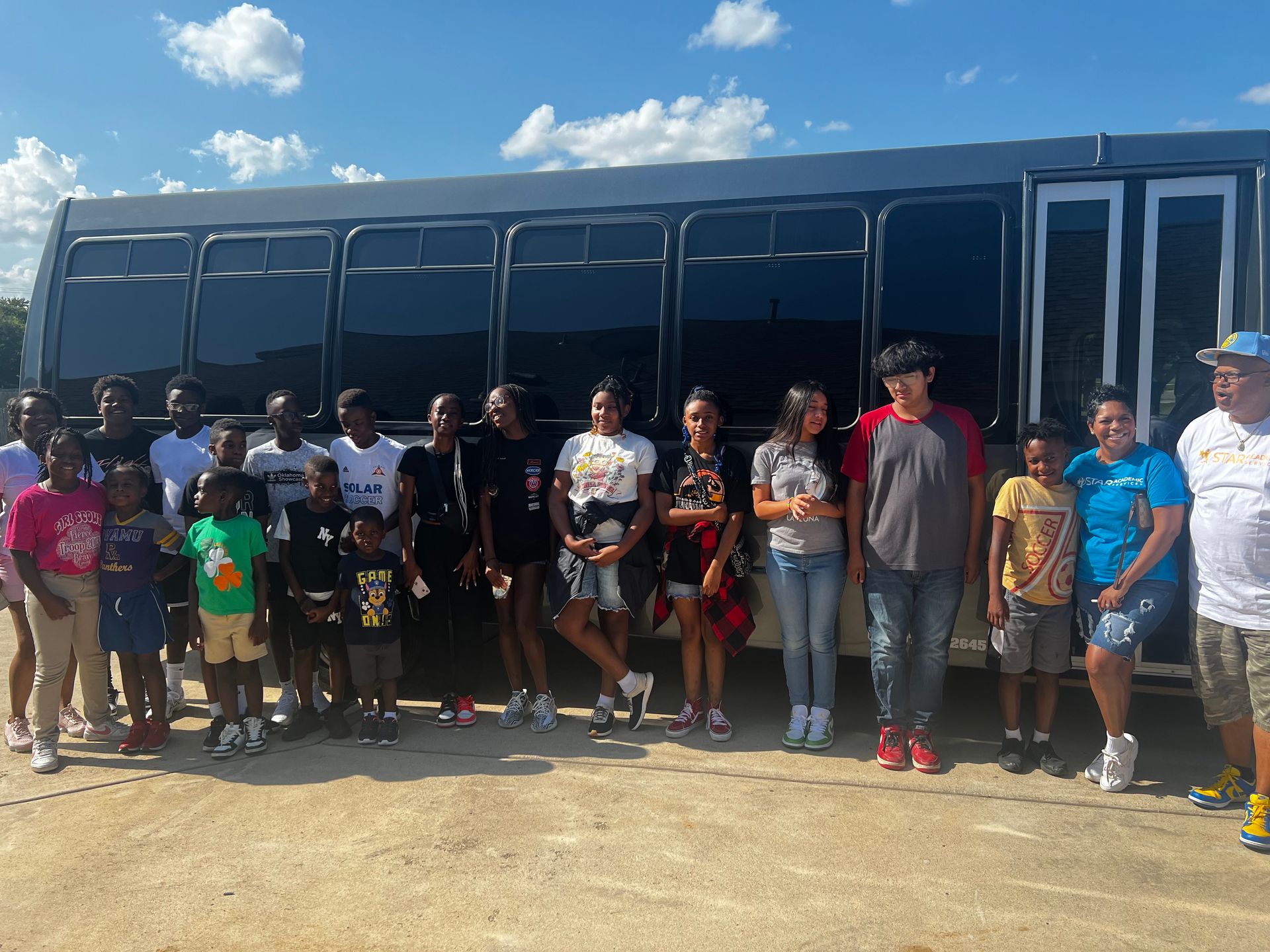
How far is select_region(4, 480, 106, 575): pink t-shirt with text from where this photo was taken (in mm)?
4242

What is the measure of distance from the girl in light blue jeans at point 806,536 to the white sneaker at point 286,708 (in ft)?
8.98

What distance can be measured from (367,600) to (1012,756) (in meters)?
3.30

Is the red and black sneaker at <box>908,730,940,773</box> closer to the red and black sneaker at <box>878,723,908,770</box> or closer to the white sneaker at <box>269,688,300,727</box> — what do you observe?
the red and black sneaker at <box>878,723,908,770</box>

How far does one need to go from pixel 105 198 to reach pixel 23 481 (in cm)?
271

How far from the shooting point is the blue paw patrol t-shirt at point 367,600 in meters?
4.54

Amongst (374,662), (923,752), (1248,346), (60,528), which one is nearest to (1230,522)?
(1248,346)

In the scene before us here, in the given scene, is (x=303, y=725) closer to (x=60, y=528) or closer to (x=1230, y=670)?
(x=60, y=528)

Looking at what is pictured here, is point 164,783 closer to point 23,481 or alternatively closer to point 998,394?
point 23,481

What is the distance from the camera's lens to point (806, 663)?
4562mm

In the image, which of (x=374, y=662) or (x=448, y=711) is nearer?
(x=374, y=662)

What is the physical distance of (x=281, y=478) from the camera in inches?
191

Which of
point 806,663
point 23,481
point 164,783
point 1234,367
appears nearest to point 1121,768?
point 806,663

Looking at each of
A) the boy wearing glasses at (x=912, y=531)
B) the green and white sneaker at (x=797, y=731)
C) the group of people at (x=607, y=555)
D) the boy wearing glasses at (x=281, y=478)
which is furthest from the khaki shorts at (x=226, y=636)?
the boy wearing glasses at (x=912, y=531)

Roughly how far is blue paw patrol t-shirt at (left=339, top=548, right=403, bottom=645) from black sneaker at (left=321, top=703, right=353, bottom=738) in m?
0.46
